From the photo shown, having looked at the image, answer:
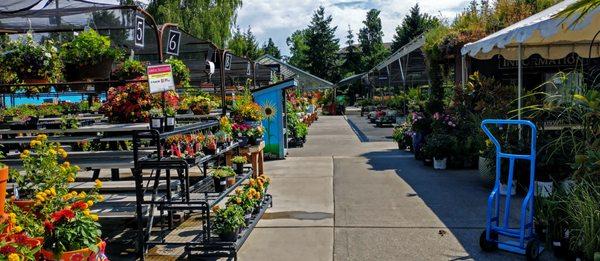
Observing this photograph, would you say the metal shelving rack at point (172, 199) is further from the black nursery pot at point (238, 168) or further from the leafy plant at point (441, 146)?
the leafy plant at point (441, 146)

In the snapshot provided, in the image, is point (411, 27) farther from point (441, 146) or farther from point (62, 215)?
point (62, 215)

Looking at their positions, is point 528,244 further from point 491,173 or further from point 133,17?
point 133,17

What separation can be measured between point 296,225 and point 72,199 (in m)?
2.88

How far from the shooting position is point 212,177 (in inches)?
228

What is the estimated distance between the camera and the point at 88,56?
5055mm

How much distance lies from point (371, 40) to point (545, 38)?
64.3 m

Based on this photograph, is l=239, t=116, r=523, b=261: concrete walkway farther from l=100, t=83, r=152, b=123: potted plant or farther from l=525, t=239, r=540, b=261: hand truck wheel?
l=100, t=83, r=152, b=123: potted plant

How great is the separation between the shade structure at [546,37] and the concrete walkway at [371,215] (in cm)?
214

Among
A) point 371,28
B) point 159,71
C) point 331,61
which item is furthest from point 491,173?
point 371,28

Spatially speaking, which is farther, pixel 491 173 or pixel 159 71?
pixel 491 173

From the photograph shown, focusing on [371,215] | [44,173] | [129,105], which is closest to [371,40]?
[371,215]

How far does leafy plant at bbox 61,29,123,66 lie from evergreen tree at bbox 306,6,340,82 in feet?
175

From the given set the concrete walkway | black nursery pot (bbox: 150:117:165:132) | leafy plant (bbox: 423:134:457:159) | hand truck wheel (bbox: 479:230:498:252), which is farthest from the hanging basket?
leafy plant (bbox: 423:134:457:159)

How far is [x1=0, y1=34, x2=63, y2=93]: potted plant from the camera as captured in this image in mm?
4938
